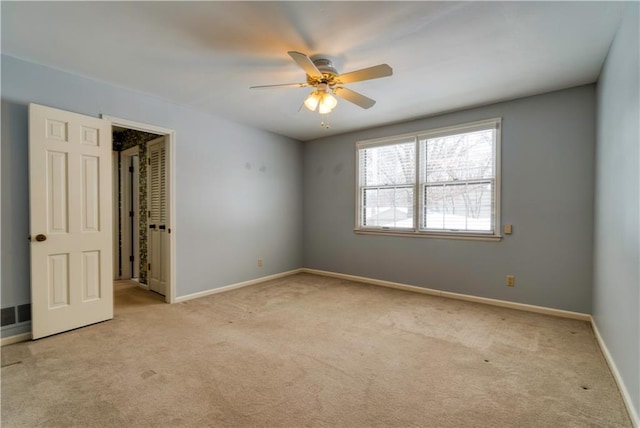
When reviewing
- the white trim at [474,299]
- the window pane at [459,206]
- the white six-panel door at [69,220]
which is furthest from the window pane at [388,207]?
the white six-panel door at [69,220]

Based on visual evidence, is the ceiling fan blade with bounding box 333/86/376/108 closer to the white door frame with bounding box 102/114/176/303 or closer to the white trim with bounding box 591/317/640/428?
the white door frame with bounding box 102/114/176/303

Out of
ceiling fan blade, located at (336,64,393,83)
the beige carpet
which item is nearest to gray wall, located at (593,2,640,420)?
the beige carpet

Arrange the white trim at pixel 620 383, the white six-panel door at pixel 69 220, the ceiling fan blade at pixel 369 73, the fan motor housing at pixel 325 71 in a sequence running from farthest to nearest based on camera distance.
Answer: the white six-panel door at pixel 69 220
the fan motor housing at pixel 325 71
the ceiling fan blade at pixel 369 73
the white trim at pixel 620 383

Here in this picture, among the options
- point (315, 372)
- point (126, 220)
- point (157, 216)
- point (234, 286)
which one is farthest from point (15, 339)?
point (126, 220)

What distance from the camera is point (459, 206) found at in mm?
4129

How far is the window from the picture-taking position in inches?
154

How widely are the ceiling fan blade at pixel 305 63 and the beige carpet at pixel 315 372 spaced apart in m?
2.35

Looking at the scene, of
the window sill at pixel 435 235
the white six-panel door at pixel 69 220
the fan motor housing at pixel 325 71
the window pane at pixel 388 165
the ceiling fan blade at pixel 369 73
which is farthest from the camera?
the window pane at pixel 388 165

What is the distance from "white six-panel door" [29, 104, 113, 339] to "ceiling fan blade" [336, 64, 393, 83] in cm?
263

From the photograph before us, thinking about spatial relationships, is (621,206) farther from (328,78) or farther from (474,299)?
(328,78)

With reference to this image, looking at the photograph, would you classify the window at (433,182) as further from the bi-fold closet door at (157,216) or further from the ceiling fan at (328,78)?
the bi-fold closet door at (157,216)

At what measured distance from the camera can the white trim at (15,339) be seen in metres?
2.63

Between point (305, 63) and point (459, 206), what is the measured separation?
296 cm

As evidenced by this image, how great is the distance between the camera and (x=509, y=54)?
2650 mm
